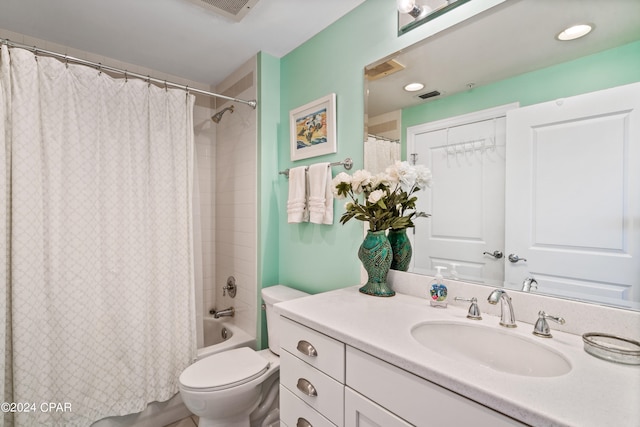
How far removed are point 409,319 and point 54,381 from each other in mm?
1723

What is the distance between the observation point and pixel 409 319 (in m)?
0.97

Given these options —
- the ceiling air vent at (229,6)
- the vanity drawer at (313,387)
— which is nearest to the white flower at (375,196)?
the vanity drawer at (313,387)

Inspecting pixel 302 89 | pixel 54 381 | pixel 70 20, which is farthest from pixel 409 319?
pixel 70 20

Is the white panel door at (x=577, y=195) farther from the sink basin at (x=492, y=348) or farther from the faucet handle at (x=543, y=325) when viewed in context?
the sink basin at (x=492, y=348)

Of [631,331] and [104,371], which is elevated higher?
[631,331]

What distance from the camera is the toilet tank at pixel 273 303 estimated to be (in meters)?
1.72

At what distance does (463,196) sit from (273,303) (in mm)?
1192

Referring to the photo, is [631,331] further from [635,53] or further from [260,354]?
[260,354]

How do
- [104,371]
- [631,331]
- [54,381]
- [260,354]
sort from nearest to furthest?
[631,331] → [54,381] → [104,371] → [260,354]

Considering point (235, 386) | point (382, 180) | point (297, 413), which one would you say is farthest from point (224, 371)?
point (382, 180)

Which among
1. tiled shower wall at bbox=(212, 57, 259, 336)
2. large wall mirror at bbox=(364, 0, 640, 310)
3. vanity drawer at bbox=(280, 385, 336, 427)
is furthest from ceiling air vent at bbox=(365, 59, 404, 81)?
vanity drawer at bbox=(280, 385, 336, 427)

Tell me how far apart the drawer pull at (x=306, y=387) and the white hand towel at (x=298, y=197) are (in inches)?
37.1

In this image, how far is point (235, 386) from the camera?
141cm

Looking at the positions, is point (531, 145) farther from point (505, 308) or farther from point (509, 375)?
point (509, 375)
